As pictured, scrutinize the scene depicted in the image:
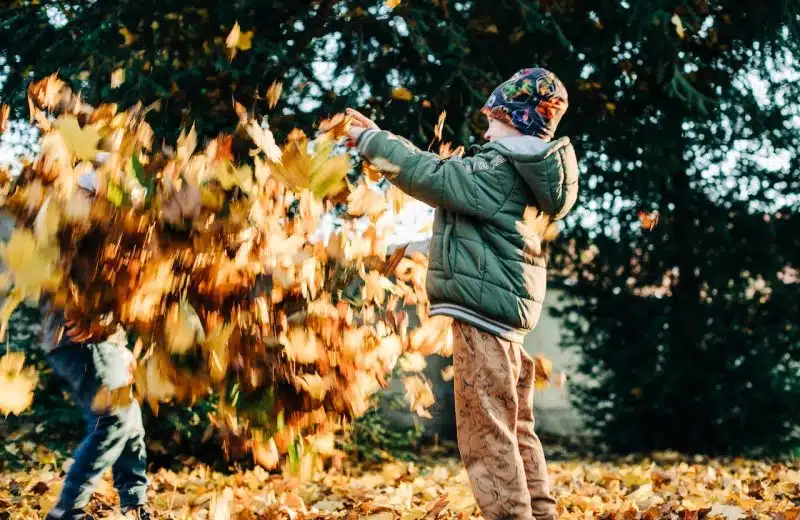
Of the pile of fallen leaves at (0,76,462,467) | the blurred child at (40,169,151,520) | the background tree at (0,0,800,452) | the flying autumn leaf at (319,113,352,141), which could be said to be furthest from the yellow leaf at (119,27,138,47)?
the flying autumn leaf at (319,113,352,141)

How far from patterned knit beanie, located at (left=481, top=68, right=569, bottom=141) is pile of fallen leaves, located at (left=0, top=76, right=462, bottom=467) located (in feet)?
1.65

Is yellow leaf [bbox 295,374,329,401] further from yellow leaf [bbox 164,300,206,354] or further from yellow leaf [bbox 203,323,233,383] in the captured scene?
yellow leaf [bbox 164,300,206,354]

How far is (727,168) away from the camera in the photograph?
23.1ft

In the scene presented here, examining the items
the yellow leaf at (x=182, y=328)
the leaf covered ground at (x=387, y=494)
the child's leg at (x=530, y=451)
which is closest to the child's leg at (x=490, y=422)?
the child's leg at (x=530, y=451)

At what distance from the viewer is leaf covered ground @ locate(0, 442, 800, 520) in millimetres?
3373

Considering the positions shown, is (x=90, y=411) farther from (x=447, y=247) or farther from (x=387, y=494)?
(x=387, y=494)

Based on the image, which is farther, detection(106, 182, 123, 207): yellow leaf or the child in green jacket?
the child in green jacket

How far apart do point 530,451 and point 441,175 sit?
3.17ft

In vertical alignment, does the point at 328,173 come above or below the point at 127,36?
below

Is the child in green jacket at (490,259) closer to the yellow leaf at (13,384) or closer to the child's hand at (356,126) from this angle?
the child's hand at (356,126)

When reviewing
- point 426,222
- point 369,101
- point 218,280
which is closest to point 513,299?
point 426,222

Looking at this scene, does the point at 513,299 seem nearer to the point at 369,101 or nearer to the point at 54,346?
the point at 54,346

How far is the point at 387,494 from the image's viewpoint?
13.0 feet

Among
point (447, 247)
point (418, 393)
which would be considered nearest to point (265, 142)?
point (447, 247)
